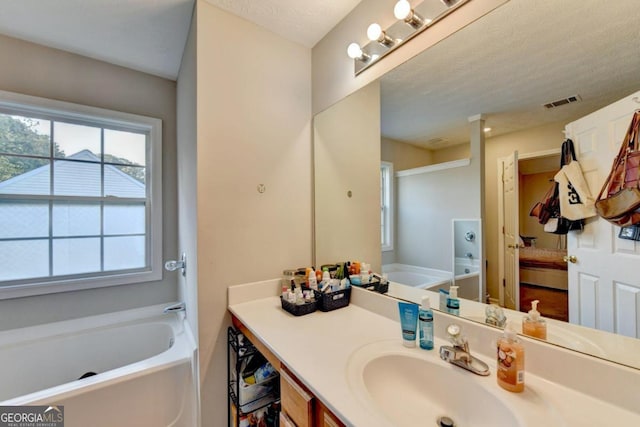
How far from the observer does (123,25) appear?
149 centimetres

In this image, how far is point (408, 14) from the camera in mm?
1041

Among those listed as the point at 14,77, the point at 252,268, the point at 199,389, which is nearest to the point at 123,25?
the point at 14,77

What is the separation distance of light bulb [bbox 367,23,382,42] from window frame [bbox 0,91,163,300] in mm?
1775

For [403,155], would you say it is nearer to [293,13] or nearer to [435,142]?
[435,142]

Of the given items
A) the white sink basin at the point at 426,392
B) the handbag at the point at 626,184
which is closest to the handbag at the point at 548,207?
the handbag at the point at 626,184

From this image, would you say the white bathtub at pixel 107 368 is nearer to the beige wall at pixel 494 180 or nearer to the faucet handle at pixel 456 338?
the faucet handle at pixel 456 338

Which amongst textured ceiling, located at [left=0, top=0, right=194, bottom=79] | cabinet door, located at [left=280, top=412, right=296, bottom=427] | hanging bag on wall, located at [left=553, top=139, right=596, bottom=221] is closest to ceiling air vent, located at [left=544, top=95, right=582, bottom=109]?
hanging bag on wall, located at [left=553, top=139, right=596, bottom=221]

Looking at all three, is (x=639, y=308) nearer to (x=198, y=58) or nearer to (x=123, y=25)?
(x=198, y=58)

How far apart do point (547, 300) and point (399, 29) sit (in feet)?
3.91

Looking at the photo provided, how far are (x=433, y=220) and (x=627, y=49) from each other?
0.72 m

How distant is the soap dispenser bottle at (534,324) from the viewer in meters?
0.77

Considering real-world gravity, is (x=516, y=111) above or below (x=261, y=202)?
above

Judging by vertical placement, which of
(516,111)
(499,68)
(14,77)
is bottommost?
(516,111)

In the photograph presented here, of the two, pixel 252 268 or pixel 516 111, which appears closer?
pixel 516 111
